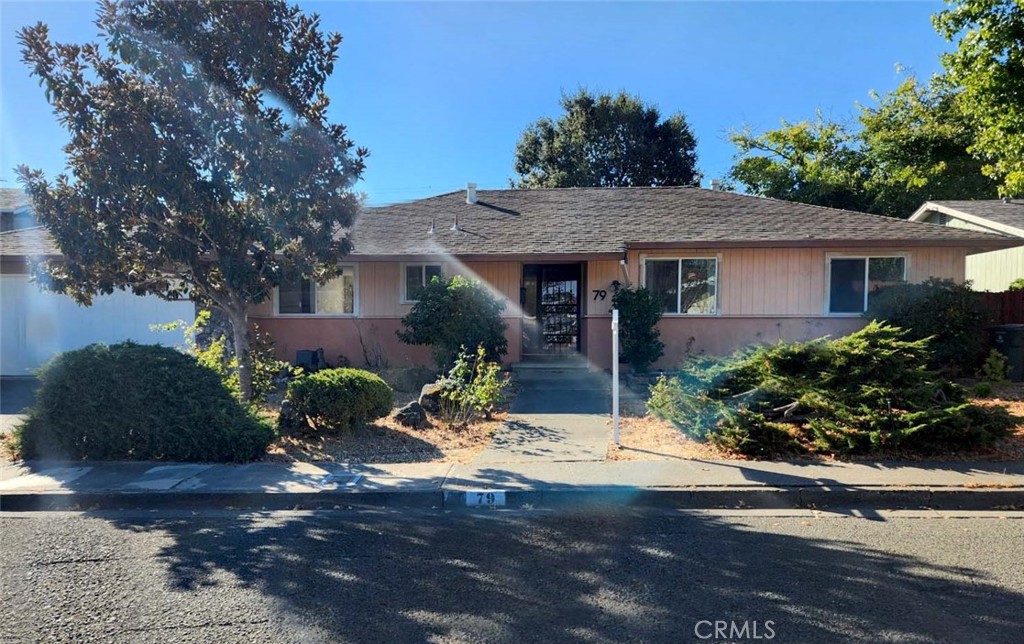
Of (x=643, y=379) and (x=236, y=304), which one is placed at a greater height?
(x=236, y=304)

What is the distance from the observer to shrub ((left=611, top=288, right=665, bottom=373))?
11.5 metres

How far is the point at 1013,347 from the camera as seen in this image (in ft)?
36.5

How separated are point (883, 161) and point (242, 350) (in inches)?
983

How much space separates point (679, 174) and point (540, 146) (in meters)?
6.89

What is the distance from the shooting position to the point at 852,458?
6477 millimetres

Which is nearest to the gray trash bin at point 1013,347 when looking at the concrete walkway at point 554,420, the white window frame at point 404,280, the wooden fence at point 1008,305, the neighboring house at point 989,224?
the wooden fence at point 1008,305

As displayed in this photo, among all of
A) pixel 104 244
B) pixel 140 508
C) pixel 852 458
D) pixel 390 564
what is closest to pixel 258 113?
pixel 104 244

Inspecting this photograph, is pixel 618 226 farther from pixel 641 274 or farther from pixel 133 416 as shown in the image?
pixel 133 416

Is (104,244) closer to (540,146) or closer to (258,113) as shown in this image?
(258,113)

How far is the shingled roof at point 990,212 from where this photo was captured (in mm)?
16500

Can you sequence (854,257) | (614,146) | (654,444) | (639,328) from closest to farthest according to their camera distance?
(654,444) < (639,328) < (854,257) < (614,146)

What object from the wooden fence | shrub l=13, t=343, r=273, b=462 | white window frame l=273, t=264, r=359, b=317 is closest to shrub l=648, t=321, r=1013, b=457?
shrub l=13, t=343, r=273, b=462

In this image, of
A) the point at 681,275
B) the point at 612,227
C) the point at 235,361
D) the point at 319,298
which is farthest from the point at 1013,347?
the point at 319,298

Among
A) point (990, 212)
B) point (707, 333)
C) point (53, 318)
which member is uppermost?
point (990, 212)
